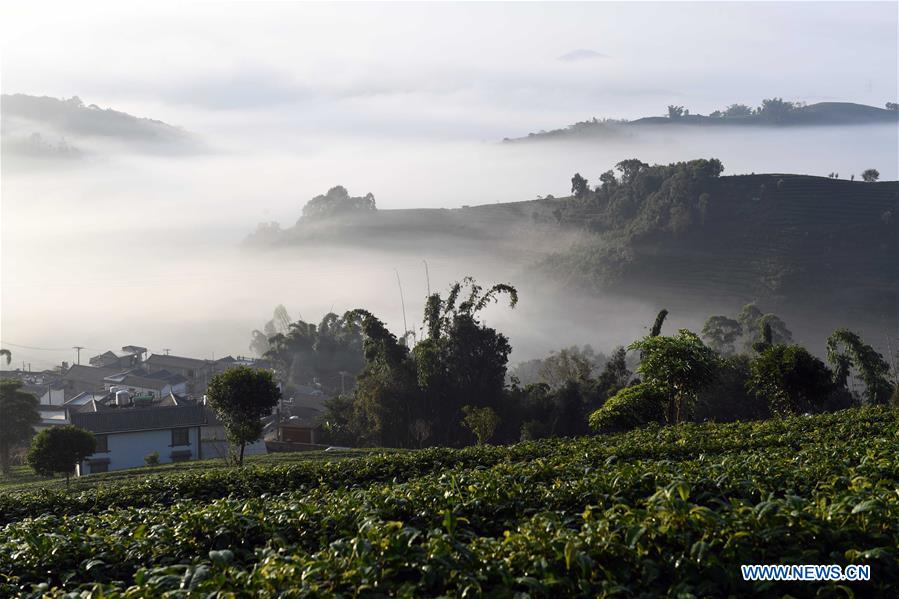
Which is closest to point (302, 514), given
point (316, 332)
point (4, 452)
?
point (4, 452)

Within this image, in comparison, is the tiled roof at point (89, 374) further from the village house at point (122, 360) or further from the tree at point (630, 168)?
the tree at point (630, 168)

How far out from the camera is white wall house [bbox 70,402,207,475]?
4028 cm

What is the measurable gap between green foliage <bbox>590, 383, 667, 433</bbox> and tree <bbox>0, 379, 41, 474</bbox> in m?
35.1

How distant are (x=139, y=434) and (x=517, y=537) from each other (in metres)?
39.0

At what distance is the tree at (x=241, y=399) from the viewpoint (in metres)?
26.0

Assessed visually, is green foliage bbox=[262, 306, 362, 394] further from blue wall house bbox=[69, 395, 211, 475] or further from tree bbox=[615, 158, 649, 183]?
tree bbox=[615, 158, 649, 183]

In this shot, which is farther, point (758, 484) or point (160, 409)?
point (160, 409)

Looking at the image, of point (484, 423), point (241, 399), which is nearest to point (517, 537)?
point (241, 399)

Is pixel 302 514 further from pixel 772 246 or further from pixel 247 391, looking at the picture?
pixel 772 246

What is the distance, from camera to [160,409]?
42312 mm

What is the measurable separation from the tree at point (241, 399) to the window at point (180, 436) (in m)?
16.9

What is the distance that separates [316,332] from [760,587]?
305 ft

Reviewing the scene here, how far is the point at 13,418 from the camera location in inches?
1832

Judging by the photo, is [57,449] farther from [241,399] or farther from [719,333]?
[719,333]
